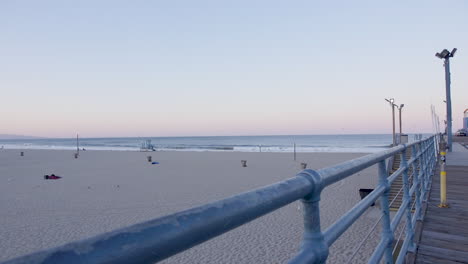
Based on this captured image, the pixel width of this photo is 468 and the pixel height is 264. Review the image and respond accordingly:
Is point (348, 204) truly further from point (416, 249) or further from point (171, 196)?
point (416, 249)

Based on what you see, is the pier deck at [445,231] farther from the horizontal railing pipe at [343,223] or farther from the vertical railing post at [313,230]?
the vertical railing post at [313,230]

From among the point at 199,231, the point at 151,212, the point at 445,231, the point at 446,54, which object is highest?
the point at 446,54

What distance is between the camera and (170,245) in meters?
0.59

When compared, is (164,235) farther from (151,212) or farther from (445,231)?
(151,212)

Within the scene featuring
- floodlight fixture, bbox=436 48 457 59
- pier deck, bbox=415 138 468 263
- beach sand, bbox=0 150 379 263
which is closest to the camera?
pier deck, bbox=415 138 468 263

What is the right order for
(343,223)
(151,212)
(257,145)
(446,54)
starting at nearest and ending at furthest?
(343,223) → (151,212) → (446,54) → (257,145)

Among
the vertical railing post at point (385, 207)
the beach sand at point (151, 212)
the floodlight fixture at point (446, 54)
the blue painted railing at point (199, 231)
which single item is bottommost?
the beach sand at point (151, 212)

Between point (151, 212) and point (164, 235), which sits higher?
point (164, 235)

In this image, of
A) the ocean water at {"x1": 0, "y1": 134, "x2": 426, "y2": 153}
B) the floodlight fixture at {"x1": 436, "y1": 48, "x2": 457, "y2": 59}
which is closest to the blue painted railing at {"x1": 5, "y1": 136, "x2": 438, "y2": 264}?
the floodlight fixture at {"x1": 436, "y1": 48, "x2": 457, "y2": 59}

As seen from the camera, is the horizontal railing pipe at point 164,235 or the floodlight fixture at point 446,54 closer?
the horizontal railing pipe at point 164,235

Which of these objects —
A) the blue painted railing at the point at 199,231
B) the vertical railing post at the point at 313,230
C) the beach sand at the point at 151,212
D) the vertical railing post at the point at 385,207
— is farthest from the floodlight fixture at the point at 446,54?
the vertical railing post at the point at 313,230

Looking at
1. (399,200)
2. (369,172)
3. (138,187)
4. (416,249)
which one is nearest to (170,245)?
(416,249)

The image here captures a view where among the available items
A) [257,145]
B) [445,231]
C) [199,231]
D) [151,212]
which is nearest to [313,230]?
[199,231]

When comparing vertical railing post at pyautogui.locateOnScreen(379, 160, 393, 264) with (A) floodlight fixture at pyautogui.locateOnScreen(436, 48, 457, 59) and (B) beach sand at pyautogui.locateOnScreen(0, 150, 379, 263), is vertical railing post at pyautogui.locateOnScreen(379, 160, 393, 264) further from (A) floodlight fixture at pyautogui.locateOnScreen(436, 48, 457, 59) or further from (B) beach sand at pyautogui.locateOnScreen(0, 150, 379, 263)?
(A) floodlight fixture at pyautogui.locateOnScreen(436, 48, 457, 59)
